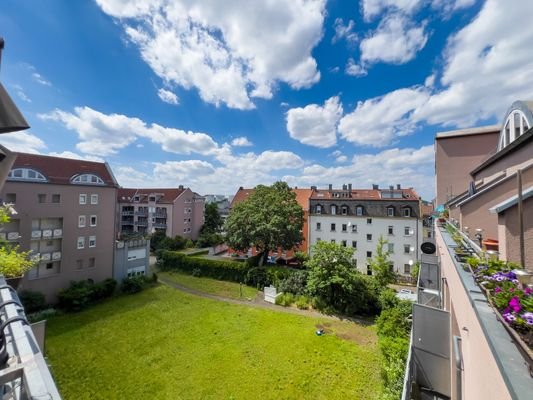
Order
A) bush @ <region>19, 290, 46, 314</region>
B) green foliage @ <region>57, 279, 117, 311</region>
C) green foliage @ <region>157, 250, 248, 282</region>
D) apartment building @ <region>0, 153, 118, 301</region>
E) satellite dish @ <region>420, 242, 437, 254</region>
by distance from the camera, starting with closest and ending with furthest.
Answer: satellite dish @ <region>420, 242, 437, 254</region>, bush @ <region>19, 290, 46, 314</region>, apartment building @ <region>0, 153, 118, 301</region>, green foliage @ <region>57, 279, 117, 311</region>, green foliage @ <region>157, 250, 248, 282</region>

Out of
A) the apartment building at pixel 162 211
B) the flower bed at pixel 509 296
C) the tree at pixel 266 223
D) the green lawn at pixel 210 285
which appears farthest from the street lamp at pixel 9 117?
the apartment building at pixel 162 211

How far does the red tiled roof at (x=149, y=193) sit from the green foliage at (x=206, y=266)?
493 inches

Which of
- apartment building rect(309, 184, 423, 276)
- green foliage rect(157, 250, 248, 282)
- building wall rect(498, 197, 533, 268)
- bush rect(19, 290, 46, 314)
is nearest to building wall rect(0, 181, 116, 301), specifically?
bush rect(19, 290, 46, 314)

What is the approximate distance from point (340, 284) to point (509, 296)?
15.7 m

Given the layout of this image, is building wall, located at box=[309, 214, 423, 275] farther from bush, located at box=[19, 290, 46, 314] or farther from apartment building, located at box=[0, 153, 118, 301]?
bush, located at box=[19, 290, 46, 314]

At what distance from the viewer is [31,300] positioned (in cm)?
1559

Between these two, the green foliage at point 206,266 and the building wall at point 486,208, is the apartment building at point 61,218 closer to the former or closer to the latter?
the green foliage at point 206,266

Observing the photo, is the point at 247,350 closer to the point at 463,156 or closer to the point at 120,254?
the point at 120,254

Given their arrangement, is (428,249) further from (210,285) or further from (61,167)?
(61,167)

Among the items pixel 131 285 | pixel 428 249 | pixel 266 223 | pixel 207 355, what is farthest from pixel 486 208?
pixel 131 285

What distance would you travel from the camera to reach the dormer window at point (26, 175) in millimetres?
15533

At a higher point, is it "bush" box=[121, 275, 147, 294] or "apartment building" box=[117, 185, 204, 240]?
"apartment building" box=[117, 185, 204, 240]

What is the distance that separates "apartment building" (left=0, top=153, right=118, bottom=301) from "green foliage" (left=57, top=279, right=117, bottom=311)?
0.87m

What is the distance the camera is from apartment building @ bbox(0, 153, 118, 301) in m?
15.8
